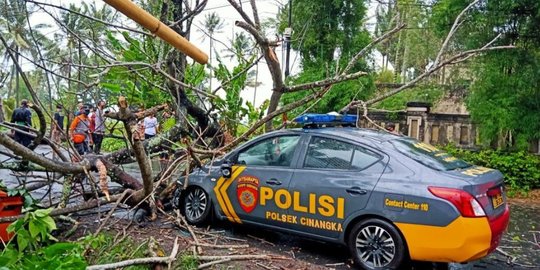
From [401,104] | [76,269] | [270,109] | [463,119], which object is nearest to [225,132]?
[270,109]

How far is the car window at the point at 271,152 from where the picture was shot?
530cm

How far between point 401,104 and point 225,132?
1200cm

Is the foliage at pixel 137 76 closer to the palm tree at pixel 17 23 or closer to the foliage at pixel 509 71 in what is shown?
the palm tree at pixel 17 23

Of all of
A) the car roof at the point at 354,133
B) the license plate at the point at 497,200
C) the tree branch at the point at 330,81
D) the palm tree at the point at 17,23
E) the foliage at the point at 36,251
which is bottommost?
the foliage at the point at 36,251

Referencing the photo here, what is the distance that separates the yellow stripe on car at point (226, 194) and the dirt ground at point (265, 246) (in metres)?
0.25

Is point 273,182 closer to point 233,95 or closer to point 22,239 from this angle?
point 22,239

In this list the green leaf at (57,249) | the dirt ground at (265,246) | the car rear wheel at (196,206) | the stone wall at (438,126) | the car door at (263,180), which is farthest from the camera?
the stone wall at (438,126)

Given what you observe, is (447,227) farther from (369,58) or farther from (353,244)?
(369,58)

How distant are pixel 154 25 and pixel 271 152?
3817 millimetres

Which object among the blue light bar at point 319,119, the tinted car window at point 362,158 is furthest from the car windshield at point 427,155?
the blue light bar at point 319,119

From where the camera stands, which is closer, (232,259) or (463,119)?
(232,259)

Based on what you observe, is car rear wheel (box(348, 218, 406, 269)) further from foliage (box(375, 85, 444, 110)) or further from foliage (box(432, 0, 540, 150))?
foliage (box(375, 85, 444, 110))

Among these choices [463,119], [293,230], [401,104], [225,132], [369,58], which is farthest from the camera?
[401,104]

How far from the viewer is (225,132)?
7.09m
